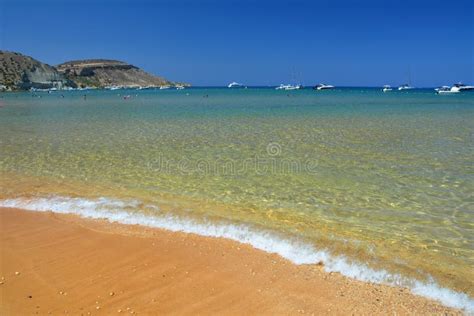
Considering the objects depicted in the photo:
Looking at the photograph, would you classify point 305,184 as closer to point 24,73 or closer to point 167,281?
point 167,281

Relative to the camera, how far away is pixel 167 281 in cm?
529

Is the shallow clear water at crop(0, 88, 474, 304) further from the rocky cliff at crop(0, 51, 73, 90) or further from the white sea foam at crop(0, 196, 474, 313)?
the rocky cliff at crop(0, 51, 73, 90)

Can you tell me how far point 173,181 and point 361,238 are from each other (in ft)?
18.1

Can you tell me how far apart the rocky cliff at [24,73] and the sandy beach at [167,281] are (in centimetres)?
15056

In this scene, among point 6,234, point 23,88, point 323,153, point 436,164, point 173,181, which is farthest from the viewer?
point 23,88

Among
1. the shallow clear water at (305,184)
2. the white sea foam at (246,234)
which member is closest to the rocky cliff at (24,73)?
the shallow clear water at (305,184)

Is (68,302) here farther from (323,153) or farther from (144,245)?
(323,153)

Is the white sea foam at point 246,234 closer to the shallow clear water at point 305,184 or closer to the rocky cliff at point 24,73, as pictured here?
the shallow clear water at point 305,184

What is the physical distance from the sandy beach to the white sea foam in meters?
0.21

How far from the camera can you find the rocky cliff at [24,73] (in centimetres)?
14712

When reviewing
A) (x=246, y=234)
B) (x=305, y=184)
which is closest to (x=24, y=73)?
(x=305, y=184)

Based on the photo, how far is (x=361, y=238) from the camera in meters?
6.70

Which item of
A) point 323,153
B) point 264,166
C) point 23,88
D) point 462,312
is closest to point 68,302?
point 462,312

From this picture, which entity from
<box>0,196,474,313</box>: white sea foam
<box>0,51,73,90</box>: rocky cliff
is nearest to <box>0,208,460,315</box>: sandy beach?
<box>0,196,474,313</box>: white sea foam
